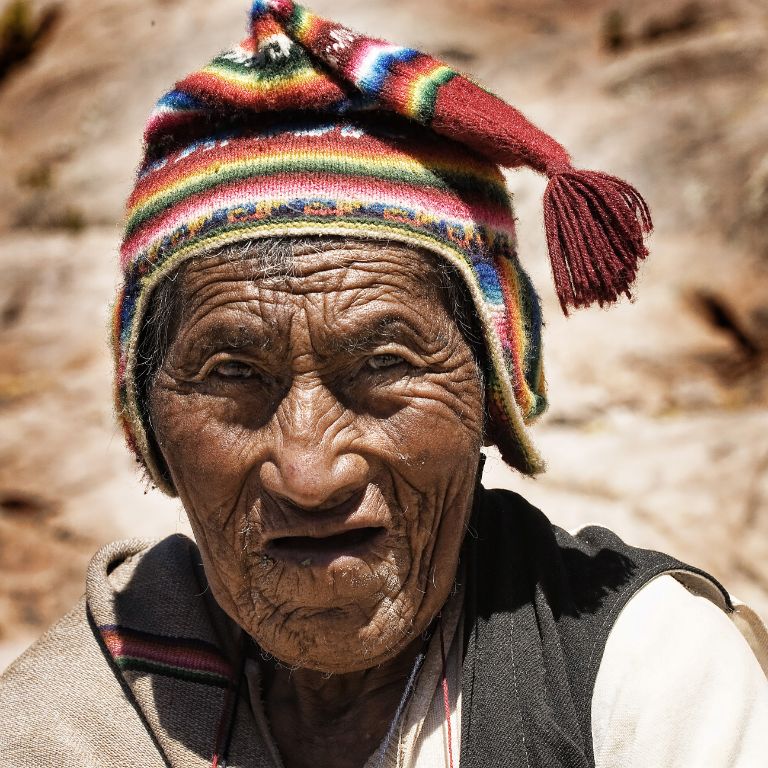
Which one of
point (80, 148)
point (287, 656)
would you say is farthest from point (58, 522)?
point (80, 148)

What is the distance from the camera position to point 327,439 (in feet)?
6.34

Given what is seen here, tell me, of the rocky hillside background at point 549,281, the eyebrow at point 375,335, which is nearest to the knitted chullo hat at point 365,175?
the eyebrow at point 375,335

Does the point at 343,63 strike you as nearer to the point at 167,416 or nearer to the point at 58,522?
the point at 167,416

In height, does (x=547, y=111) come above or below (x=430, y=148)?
above

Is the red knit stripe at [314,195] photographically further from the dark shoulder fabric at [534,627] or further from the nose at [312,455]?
the dark shoulder fabric at [534,627]

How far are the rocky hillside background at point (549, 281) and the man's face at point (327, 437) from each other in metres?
2.18

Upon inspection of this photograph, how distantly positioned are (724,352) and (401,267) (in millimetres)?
5601

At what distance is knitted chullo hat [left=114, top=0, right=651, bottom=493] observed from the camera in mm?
2006

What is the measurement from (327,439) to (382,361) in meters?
0.21

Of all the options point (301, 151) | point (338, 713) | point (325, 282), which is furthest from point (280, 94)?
point (338, 713)

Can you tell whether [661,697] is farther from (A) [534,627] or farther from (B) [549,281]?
(B) [549,281]

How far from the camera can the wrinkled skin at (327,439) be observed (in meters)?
1.96

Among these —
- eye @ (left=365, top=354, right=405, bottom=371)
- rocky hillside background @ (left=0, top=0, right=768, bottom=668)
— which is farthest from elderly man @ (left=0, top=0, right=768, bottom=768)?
rocky hillside background @ (left=0, top=0, right=768, bottom=668)

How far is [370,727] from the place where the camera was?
90.0 inches
